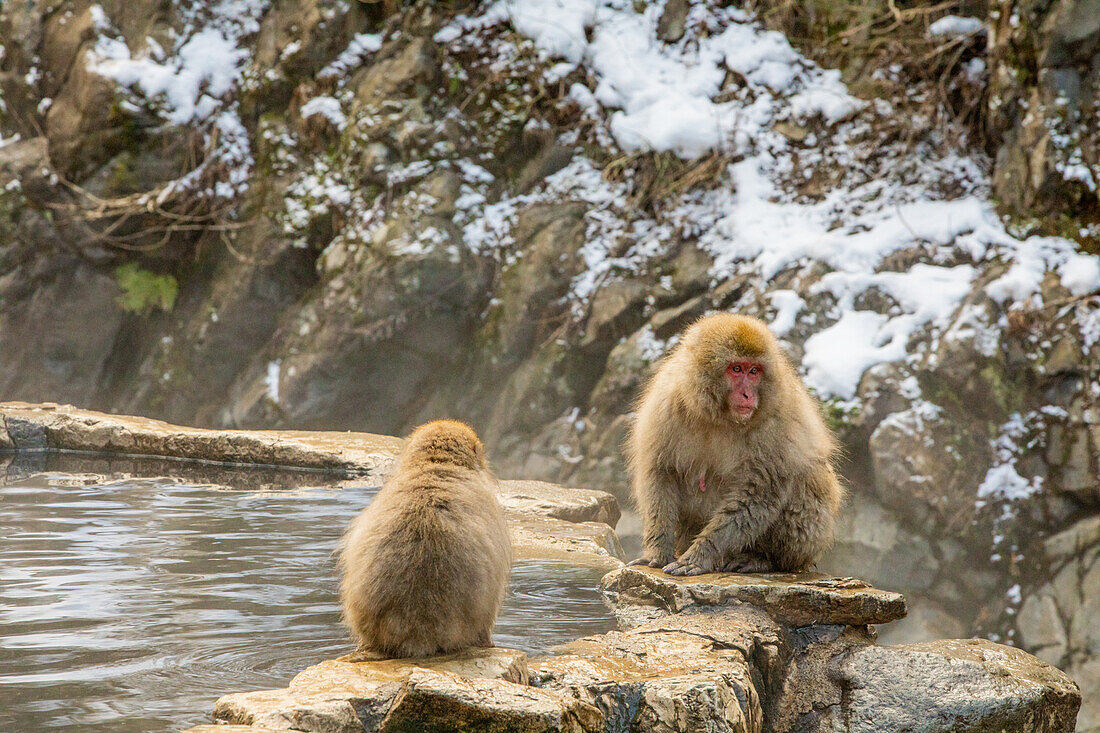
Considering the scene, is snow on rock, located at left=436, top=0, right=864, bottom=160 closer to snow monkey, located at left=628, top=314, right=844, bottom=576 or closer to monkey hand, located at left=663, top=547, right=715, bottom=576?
snow monkey, located at left=628, top=314, right=844, bottom=576

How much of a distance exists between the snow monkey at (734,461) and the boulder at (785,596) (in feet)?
0.48

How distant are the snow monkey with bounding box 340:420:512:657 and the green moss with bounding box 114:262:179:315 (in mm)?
9362

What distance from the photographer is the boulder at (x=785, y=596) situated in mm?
3049

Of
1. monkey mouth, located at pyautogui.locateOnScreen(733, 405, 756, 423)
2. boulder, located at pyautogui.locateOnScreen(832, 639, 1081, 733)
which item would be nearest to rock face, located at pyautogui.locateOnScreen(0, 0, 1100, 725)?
monkey mouth, located at pyautogui.locateOnScreen(733, 405, 756, 423)

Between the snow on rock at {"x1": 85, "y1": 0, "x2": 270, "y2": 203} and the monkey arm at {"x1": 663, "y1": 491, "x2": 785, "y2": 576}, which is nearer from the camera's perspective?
the monkey arm at {"x1": 663, "y1": 491, "x2": 785, "y2": 576}

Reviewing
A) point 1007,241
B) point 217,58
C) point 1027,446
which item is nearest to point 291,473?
point 1027,446

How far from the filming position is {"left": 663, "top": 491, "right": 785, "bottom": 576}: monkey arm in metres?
Answer: 3.43

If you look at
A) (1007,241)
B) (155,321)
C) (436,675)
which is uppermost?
(1007,241)

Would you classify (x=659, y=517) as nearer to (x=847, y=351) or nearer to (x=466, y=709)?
(x=466, y=709)

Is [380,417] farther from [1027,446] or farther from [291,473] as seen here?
[1027,446]

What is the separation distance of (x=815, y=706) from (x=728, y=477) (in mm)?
846

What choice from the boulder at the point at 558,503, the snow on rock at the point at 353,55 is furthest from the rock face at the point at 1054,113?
the snow on rock at the point at 353,55

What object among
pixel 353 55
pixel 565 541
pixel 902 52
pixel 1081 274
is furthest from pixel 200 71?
pixel 1081 274

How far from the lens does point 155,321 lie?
11.3 metres
